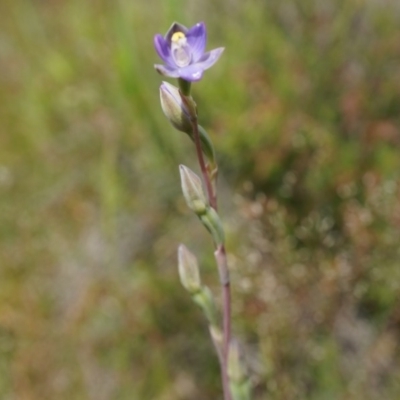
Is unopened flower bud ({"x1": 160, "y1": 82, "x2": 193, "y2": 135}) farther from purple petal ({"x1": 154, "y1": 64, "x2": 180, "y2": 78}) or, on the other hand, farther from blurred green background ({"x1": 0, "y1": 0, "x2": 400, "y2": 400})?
blurred green background ({"x1": 0, "y1": 0, "x2": 400, "y2": 400})

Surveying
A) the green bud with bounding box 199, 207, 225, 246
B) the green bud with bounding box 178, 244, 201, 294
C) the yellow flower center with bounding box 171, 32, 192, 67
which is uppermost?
the yellow flower center with bounding box 171, 32, 192, 67

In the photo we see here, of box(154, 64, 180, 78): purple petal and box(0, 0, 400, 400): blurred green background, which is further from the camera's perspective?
box(0, 0, 400, 400): blurred green background

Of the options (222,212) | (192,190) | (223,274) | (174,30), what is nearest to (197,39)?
(174,30)

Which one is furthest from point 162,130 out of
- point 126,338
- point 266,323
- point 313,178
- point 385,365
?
point 385,365

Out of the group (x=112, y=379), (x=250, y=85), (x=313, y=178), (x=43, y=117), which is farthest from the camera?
(x=43, y=117)

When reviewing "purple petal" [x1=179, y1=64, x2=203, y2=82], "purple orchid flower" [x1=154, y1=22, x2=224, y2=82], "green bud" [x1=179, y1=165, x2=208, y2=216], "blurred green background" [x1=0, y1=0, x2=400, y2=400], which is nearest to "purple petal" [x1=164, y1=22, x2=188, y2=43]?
"purple orchid flower" [x1=154, y1=22, x2=224, y2=82]

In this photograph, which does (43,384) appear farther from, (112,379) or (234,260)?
(234,260)
